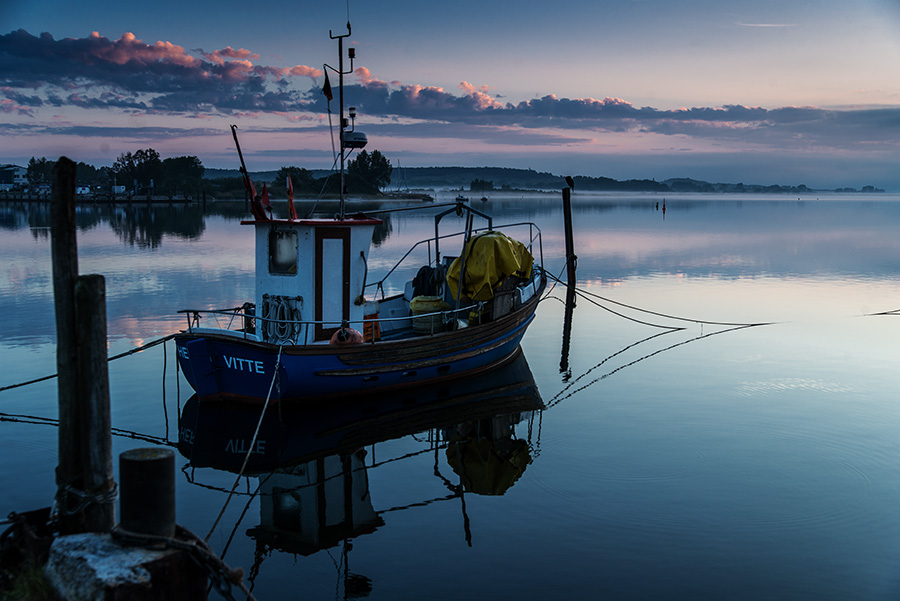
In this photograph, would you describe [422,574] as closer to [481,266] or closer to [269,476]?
[269,476]

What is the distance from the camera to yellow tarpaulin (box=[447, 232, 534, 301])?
1834 cm

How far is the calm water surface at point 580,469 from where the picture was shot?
29.9 ft

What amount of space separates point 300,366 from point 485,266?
5.69m

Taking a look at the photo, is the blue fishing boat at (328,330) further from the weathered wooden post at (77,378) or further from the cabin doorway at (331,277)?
the weathered wooden post at (77,378)

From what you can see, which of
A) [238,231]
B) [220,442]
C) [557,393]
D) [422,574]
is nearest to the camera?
[422,574]

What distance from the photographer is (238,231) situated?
71.8 m

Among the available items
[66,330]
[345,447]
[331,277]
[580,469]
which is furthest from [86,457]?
[331,277]

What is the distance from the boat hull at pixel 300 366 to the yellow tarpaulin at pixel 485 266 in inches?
72.8

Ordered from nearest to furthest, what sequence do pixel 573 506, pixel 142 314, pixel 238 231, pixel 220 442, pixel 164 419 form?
pixel 573 506 < pixel 220 442 < pixel 164 419 < pixel 142 314 < pixel 238 231

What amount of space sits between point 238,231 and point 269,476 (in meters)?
62.5

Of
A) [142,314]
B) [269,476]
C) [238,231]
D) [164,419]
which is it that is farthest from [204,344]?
[238,231]

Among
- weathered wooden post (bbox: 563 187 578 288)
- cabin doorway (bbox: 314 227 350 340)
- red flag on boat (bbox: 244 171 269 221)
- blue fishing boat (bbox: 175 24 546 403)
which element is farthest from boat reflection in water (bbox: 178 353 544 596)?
weathered wooden post (bbox: 563 187 578 288)

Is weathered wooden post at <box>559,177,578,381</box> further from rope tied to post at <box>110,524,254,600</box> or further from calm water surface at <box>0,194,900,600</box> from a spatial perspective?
rope tied to post at <box>110,524,254,600</box>

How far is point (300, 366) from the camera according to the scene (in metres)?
14.6
